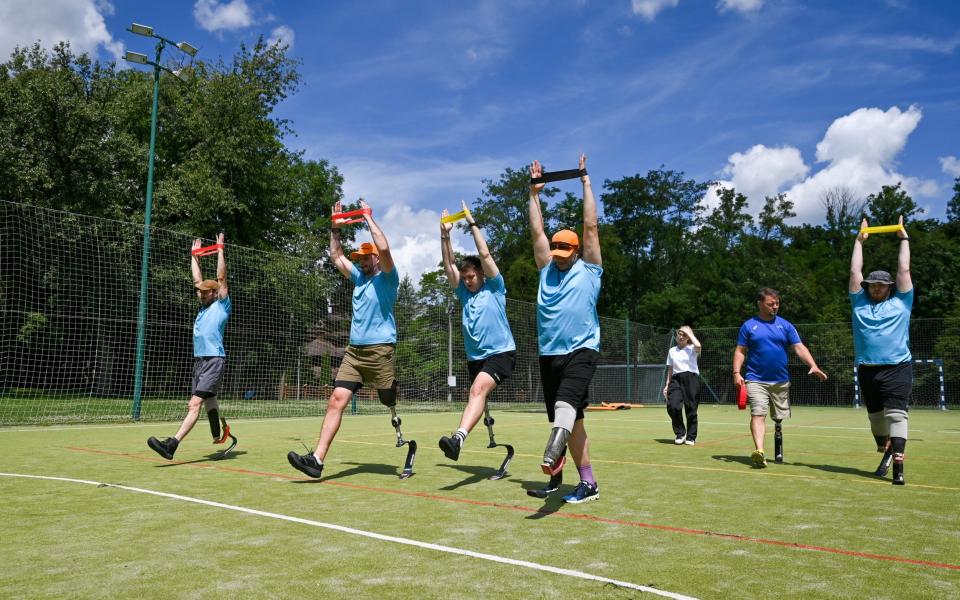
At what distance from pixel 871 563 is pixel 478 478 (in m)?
3.96

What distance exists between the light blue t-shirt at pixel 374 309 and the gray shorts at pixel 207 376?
2239mm

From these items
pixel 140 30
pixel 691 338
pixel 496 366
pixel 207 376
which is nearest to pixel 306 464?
pixel 496 366

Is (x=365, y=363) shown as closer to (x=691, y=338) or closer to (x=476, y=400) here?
(x=476, y=400)

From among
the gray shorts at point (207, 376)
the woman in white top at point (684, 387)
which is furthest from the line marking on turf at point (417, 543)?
the woman in white top at point (684, 387)

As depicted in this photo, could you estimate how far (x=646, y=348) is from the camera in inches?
1278

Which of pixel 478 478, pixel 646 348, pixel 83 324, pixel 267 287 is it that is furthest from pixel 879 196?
pixel 478 478

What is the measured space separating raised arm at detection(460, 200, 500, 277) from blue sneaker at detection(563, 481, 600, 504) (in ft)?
6.89

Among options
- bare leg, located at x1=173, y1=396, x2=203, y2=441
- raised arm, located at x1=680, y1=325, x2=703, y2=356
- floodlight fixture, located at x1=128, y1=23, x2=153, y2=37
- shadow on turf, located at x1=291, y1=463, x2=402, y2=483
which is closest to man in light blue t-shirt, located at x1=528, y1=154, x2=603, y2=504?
shadow on turf, located at x1=291, y1=463, x2=402, y2=483

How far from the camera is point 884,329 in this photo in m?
7.62

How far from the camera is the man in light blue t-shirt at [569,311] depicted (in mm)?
5457

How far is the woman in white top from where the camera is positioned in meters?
11.8

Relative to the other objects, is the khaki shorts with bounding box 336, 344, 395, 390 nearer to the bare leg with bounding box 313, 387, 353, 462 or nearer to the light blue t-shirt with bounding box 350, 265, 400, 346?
the light blue t-shirt with bounding box 350, 265, 400, 346

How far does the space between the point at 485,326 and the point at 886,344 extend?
13.4 feet

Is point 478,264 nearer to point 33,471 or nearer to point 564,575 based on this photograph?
point 564,575
